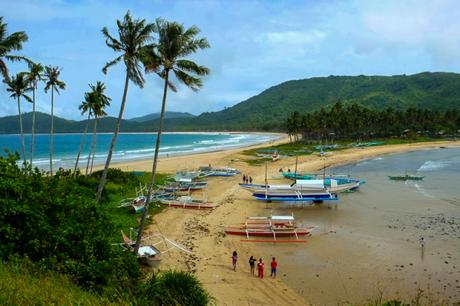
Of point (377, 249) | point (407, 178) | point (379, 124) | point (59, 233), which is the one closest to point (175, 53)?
point (59, 233)

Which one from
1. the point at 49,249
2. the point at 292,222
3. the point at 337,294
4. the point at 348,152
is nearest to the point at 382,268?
the point at 337,294

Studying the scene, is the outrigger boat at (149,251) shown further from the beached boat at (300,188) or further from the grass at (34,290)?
the beached boat at (300,188)

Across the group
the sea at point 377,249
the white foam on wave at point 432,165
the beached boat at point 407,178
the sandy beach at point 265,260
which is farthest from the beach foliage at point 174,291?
the white foam on wave at point 432,165

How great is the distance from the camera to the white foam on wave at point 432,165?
59.5 metres

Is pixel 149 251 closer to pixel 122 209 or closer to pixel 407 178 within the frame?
pixel 122 209

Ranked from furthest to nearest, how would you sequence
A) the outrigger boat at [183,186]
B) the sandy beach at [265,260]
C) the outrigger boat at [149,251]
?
the outrigger boat at [183,186], the outrigger boat at [149,251], the sandy beach at [265,260]

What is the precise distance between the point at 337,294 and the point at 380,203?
68.7ft

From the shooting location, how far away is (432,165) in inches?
2490

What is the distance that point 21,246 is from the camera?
1240cm

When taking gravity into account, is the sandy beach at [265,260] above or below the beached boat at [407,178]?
below

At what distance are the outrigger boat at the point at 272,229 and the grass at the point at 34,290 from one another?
17.2 meters

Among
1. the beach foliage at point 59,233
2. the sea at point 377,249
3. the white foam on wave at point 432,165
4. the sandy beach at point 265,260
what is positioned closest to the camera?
the beach foliage at point 59,233

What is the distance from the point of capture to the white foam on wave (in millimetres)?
59500

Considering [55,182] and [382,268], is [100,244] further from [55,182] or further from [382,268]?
[382,268]
